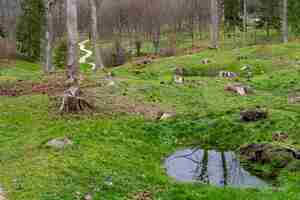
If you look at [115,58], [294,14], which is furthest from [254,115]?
[294,14]

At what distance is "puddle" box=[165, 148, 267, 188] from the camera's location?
1377cm

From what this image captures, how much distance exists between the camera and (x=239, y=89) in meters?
25.1

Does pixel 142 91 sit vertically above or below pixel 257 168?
above

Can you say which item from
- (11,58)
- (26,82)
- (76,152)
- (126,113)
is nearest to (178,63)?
(26,82)

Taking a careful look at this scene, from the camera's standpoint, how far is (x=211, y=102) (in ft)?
74.9

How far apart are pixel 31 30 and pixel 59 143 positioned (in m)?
49.0

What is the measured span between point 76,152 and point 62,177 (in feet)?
6.79

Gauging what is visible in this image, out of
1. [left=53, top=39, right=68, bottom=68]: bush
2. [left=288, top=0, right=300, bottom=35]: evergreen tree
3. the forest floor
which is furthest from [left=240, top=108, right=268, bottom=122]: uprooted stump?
[left=288, top=0, right=300, bottom=35]: evergreen tree

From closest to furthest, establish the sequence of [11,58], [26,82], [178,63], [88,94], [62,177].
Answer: [62,177], [88,94], [26,82], [178,63], [11,58]

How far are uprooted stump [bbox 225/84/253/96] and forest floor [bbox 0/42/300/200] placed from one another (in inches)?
19.6

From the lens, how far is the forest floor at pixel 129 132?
12.3 m

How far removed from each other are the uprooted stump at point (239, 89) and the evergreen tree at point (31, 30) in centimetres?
3630

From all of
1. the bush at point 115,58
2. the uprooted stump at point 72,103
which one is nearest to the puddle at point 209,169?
the uprooted stump at point 72,103

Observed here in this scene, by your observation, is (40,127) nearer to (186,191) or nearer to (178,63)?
(186,191)
